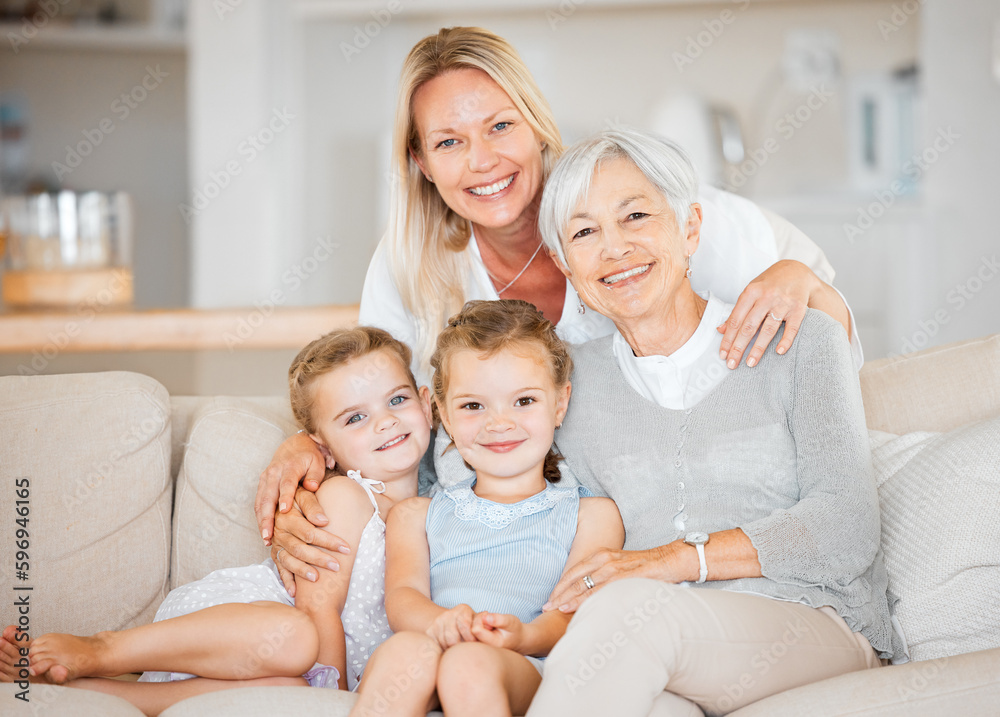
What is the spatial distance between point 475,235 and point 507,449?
624 mm

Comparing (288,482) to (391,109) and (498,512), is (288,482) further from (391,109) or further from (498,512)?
(391,109)

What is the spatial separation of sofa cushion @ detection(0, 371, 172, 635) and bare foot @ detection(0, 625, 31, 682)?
0.16 metres

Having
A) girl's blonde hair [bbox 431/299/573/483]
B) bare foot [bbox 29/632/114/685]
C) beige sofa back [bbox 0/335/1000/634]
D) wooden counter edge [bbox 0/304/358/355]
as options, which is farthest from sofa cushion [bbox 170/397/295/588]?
wooden counter edge [bbox 0/304/358/355]

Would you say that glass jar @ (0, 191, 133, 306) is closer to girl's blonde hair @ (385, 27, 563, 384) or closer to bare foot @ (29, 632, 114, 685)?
girl's blonde hair @ (385, 27, 563, 384)

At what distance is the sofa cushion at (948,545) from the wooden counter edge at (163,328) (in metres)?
1.71

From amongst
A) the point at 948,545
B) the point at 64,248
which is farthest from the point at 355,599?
the point at 64,248

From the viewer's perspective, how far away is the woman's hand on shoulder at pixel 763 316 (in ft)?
5.07

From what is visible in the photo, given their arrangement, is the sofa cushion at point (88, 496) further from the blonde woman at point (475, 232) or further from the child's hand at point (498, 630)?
the child's hand at point (498, 630)

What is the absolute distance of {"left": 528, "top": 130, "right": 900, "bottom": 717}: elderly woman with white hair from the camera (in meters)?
1.25

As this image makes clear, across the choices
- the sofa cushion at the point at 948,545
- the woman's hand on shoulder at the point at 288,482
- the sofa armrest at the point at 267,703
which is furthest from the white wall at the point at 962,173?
the sofa armrest at the point at 267,703

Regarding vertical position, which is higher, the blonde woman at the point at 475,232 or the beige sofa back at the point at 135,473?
the blonde woman at the point at 475,232

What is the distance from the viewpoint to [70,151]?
14.3 feet

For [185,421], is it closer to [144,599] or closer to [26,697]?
[144,599]

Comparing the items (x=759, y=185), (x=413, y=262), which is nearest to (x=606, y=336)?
(x=413, y=262)
